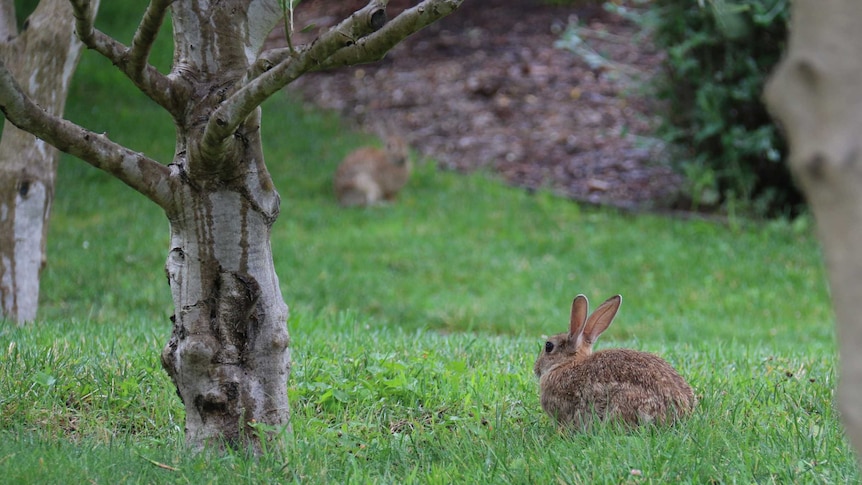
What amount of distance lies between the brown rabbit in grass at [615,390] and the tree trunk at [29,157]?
398 centimetres

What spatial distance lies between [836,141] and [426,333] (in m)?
5.60

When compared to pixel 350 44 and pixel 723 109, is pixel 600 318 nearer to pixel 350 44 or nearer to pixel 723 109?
pixel 350 44

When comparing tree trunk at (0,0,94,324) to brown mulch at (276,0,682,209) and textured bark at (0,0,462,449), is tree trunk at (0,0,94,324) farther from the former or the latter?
brown mulch at (276,0,682,209)

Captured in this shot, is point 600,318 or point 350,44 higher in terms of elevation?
point 350,44

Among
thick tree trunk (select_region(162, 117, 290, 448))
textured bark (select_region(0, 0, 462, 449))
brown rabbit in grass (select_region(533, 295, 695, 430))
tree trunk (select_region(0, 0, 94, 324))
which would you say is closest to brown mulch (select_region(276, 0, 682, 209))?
tree trunk (select_region(0, 0, 94, 324))

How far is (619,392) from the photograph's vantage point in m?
4.04

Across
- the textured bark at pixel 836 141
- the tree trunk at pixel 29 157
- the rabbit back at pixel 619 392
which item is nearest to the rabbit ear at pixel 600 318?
the rabbit back at pixel 619 392

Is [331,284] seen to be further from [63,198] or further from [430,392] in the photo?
[430,392]

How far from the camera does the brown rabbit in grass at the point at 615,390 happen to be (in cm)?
402

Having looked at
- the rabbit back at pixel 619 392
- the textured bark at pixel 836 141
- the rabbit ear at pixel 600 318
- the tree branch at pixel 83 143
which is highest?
the tree branch at pixel 83 143

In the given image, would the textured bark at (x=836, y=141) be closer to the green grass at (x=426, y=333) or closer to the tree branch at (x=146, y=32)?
the green grass at (x=426, y=333)

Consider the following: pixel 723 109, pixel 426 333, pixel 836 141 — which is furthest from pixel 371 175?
pixel 836 141

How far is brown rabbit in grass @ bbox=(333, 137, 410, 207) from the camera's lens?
1257 centimetres

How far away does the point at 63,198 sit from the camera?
12.2 meters
